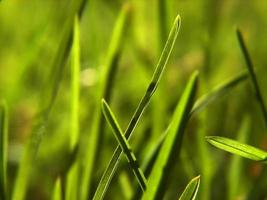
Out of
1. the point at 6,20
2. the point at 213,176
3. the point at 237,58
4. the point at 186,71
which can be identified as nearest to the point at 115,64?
the point at 213,176

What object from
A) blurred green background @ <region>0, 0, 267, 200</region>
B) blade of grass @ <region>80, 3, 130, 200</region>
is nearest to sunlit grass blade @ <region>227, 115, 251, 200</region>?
blurred green background @ <region>0, 0, 267, 200</region>

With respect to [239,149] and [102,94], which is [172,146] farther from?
[102,94]

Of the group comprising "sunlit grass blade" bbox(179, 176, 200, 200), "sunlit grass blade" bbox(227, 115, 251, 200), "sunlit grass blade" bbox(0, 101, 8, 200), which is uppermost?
"sunlit grass blade" bbox(0, 101, 8, 200)

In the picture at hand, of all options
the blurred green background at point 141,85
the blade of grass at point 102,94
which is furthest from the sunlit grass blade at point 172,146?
the blade of grass at point 102,94

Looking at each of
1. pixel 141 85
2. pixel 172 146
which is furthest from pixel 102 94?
pixel 141 85

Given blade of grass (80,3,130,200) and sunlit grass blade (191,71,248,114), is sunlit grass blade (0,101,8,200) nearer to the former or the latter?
blade of grass (80,3,130,200)

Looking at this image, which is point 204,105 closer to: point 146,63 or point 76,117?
point 76,117
